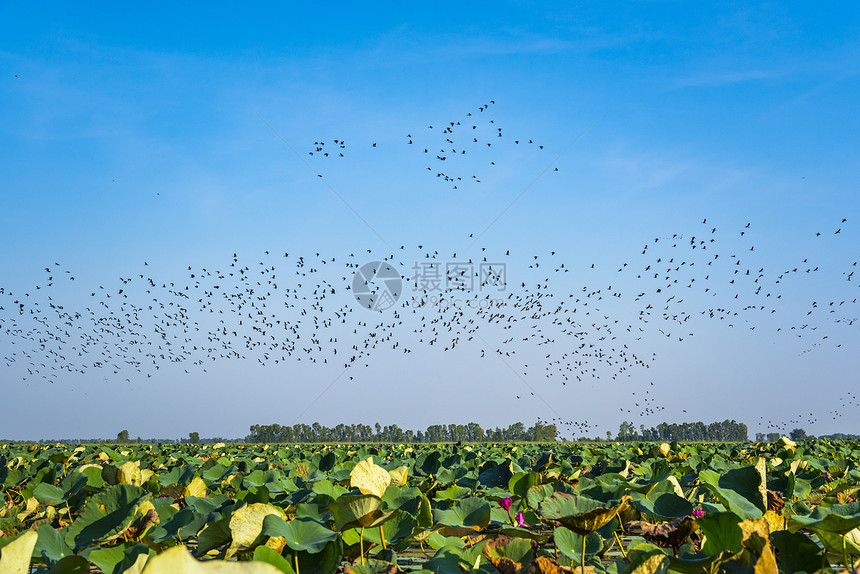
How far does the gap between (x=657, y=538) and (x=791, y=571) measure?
732mm

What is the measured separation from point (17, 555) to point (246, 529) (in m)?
1.00

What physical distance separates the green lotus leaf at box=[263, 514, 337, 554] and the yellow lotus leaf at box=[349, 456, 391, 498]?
13.5 inches

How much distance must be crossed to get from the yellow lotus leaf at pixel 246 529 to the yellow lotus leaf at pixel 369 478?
0.50m

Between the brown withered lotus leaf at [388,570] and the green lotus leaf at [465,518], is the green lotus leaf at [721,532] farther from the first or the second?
the green lotus leaf at [465,518]

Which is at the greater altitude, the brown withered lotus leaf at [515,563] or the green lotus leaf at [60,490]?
the green lotus leaf at [60,490]

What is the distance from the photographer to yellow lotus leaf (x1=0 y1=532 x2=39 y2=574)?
203 cm

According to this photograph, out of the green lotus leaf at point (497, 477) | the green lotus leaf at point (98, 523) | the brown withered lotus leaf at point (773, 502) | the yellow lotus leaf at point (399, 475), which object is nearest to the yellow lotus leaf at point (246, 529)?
the green lotus leaf at point (98, 523)

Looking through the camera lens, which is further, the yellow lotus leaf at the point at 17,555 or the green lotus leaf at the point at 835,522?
the green lotus leaf at the point at 835,522

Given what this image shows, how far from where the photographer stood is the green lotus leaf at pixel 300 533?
2.71 m

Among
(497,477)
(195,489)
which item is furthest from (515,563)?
(195,489)

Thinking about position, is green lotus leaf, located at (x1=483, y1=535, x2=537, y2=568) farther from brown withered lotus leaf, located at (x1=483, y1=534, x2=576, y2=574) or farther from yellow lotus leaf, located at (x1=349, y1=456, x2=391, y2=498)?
yellow lotus leaf, located at (x1=349, y1=456, x2=391, y2=498)

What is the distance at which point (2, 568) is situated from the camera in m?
2.04

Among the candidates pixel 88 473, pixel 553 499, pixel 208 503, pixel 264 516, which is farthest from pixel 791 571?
pixel 88 473

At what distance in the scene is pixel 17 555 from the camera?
2.06 metres
